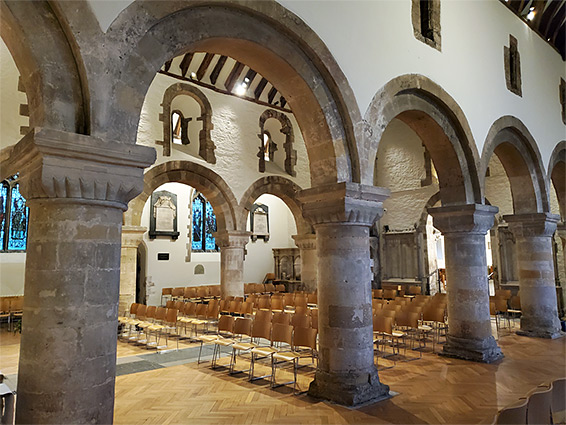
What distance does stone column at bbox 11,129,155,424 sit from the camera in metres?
Result: 2.95

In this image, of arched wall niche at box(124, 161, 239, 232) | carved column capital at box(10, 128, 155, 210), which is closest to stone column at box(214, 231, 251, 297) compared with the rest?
arched wall niche at box(124, 161, 239, 232)

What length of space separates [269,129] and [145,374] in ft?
36.0

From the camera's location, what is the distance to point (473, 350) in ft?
23.0

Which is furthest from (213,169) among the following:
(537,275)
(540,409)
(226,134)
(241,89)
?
(540,409)

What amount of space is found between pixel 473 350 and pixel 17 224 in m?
12.5

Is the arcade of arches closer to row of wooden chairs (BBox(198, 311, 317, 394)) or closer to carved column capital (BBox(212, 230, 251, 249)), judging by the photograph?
carved column capital (BBox(212, 230, 251, 249))

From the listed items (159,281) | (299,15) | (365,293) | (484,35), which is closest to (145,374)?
(365,293)

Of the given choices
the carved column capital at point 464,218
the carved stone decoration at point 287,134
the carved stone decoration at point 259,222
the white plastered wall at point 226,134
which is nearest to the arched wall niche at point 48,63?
the carved column capital at point 464,218

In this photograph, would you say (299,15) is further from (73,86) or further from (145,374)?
(145,374)

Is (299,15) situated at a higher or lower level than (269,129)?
lower

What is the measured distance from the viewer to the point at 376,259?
1659 centimetres

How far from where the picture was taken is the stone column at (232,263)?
12.3m

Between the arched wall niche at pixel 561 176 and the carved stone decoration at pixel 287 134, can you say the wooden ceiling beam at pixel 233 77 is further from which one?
the arched wall niche at pixel 561 176

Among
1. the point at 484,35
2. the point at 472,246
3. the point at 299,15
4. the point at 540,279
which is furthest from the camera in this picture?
the point at 540,279
